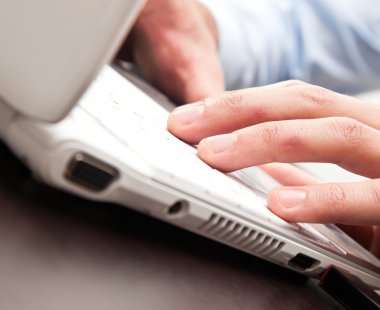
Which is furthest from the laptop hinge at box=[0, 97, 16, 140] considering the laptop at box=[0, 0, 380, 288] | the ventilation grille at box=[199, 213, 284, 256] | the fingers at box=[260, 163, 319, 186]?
the fingers at box=[260, 163, 319, 186]

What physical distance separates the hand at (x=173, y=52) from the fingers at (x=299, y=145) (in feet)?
0.84

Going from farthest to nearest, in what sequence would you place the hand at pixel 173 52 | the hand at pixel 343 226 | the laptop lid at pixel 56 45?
the hand at pixel 173 52
the hand at pixel 343 226
the laptop lid at pixel 56 45

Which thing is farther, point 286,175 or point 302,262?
point 286,175

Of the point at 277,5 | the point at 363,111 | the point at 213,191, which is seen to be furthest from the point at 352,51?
the point at 213,191

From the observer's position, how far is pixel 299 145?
38 cm

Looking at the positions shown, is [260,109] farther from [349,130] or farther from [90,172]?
[90,172]

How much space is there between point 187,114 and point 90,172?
16 centimetres

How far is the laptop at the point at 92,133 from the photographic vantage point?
0.19m

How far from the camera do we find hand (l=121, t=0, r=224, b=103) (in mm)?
651

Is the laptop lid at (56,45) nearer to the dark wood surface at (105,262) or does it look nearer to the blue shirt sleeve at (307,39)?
the dark wood surface at (105,262)

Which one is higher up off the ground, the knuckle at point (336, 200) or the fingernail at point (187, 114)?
the knuckle at point (336, 200)

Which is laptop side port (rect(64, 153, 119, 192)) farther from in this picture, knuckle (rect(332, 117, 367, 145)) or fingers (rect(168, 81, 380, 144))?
knuckle (rect(332, 117, 367, 145))

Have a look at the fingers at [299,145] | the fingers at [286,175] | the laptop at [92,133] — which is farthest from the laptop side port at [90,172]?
the fingers at [286,175]

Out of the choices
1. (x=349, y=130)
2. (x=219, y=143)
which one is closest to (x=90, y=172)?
(x=219, y=143)
